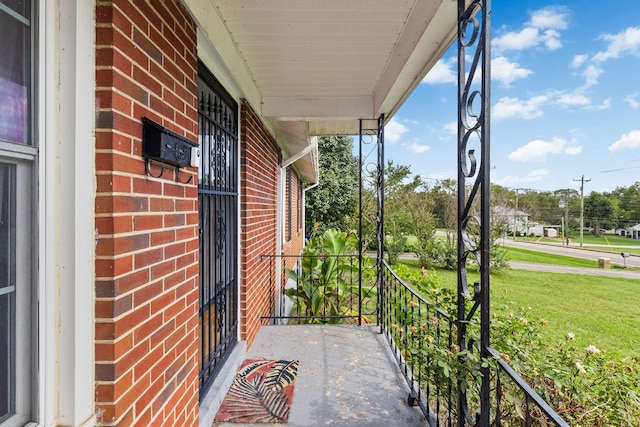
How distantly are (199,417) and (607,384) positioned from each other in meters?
2.51

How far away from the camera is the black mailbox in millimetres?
1294

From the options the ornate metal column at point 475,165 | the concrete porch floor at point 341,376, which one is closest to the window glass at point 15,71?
the ornate metal column at point 475,165

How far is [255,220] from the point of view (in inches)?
144

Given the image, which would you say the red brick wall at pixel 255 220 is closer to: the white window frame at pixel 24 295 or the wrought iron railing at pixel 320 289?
the wrought iron railing at pixel 320 289

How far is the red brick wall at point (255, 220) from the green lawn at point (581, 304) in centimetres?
322

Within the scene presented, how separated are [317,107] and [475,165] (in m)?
2.50

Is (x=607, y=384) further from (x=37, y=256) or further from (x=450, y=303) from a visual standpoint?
(x=37, y=256)

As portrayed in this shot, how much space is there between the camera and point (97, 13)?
3.58 feet

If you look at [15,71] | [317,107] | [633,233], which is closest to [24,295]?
[15,71]

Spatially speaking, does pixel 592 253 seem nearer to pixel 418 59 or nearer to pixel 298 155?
pixel 298 155

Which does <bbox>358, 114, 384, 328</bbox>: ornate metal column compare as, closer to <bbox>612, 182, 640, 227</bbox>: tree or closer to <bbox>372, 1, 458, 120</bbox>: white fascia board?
<bbox>372, 1, 458, 120</bbox>: white fascia board

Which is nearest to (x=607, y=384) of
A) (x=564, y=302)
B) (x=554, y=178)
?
(x=564, y=302)

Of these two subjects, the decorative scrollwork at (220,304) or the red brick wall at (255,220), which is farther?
the red brick wall at (255,220)

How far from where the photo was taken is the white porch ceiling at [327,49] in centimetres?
193
